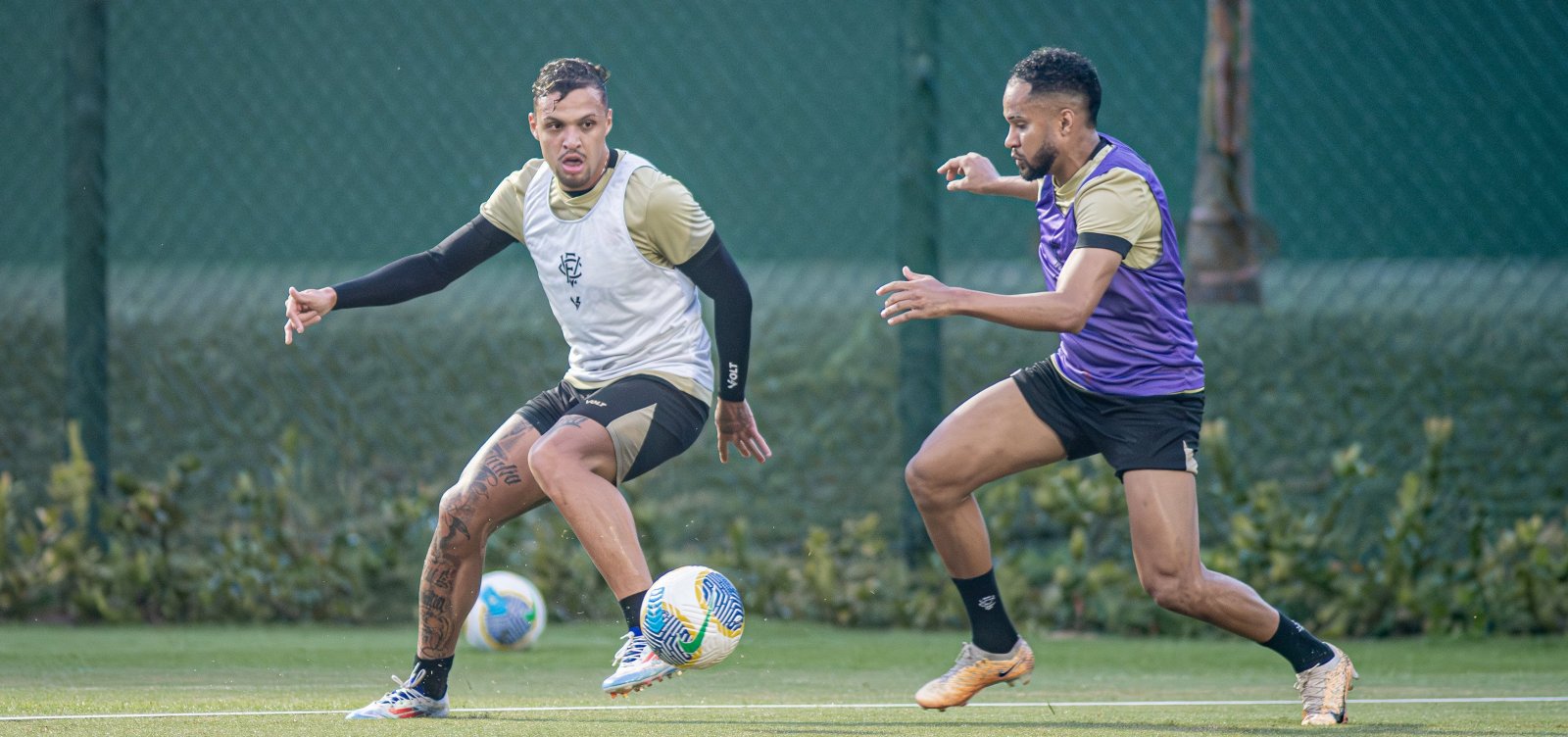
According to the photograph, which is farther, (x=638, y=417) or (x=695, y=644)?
(x=638, y=417)

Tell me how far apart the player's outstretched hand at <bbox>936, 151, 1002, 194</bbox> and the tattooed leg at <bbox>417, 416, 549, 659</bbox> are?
1.52m

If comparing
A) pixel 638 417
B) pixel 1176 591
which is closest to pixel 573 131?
pixel 638 417

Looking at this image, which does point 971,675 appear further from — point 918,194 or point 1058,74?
point 918,194

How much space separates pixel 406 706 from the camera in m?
5.20

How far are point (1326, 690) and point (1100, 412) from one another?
3.24 feet

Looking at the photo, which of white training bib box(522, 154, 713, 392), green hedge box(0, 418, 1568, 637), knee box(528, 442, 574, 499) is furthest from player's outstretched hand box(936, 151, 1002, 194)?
green hedge box(0, 418, 1568, 637)

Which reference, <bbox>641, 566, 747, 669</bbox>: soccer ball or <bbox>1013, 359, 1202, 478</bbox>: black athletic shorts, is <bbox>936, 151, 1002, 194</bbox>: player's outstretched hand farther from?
<bbox>641, 566, 747, 669</bbox>: soccer ball

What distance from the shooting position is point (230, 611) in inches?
337

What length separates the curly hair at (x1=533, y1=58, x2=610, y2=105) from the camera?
5.34 m

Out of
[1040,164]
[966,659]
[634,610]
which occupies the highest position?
[1040,164]

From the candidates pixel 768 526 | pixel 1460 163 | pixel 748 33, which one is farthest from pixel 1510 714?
pixel 748 33

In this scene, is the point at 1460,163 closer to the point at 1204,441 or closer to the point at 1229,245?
the point at 1229,245

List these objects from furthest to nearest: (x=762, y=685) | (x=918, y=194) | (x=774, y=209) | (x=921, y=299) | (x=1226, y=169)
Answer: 1. (x=774, y=209)
2. (x=1226, y=169)
3. (x=918, y=194)
4. (x=762, y=685)
5. (x=921, y=299)

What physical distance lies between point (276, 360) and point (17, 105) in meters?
2.12
